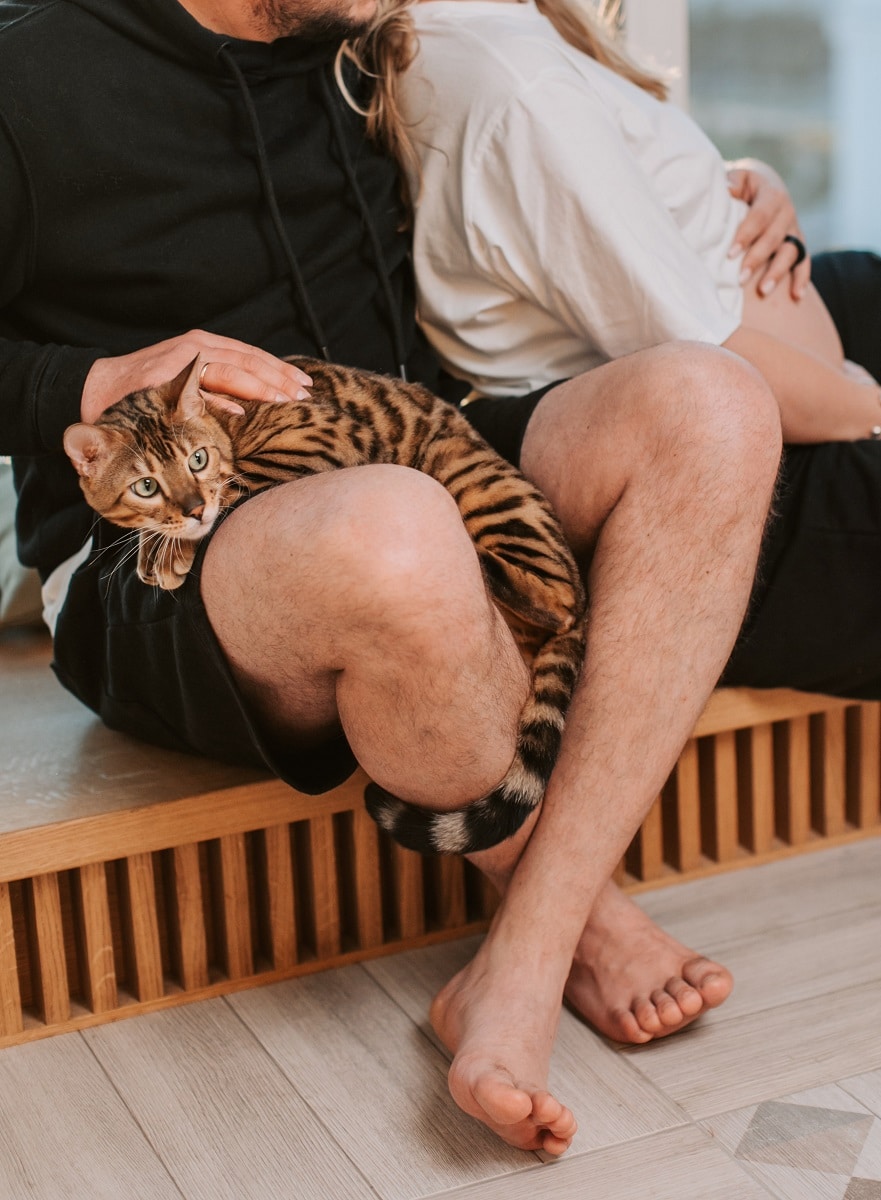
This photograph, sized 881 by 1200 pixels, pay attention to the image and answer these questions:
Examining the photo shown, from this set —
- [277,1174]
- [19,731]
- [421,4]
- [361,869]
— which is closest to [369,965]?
[361,869]

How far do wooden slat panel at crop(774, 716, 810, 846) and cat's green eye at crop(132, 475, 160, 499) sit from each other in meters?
0.95

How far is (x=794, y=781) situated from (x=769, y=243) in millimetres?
766

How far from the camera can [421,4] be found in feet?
5.73

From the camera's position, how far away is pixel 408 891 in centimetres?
156

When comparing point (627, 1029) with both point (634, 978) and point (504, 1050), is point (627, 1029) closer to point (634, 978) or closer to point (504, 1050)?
point (634, 978)

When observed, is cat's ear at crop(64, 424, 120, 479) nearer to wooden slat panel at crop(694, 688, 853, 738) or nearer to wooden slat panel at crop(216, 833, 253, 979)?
wooden slat panel at crop(216, 833, 253, 979)

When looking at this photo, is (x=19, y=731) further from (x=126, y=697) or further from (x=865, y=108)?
(x=865, y=108)

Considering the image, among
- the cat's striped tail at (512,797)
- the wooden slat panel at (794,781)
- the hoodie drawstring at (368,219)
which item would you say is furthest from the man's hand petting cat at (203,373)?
the wooden slat panel at (794,781)

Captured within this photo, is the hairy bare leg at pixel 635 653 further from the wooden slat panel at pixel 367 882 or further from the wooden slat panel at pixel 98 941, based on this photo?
the wooden slat panel at pixel 98 941

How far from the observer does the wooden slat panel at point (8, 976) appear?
1372 millimetres

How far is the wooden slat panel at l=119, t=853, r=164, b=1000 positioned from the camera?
143 centimetres

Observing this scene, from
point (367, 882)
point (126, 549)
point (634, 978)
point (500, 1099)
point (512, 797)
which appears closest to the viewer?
point (500, 1099)

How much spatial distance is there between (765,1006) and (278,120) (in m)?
1.17

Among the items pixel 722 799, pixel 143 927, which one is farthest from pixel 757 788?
pixel 143 927
